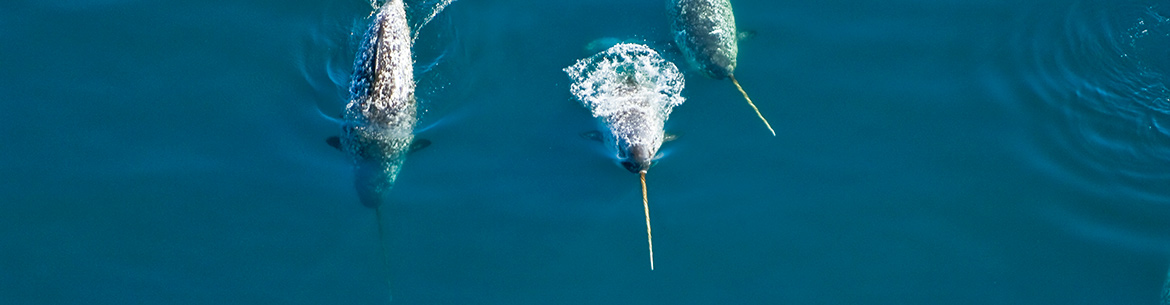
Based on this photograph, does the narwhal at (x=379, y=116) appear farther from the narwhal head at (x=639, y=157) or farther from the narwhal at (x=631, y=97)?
the narwhal head at (x=639, y=157)

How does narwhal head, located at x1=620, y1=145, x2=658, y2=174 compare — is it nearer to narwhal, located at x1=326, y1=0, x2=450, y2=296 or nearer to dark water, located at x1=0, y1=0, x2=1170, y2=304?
dark water, located at x1=0, y1=0, x2=1170, y2=304

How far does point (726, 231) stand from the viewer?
15.0 metres

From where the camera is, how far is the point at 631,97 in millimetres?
16016

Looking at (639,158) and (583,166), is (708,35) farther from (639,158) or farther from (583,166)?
(583,166)

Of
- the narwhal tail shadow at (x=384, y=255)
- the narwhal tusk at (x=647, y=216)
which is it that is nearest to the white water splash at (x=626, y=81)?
the narwhal tusk at (x=647, y=216)

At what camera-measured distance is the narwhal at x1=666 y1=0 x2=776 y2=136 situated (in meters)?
16.0

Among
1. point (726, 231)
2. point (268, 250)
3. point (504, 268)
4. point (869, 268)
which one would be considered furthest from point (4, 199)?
point (869, 268)

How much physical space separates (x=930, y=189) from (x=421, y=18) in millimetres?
8871

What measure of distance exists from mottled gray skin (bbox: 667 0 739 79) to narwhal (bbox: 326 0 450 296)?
14.7ft

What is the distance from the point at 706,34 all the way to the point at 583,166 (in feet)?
9.85

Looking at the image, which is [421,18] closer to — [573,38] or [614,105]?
[573,38]

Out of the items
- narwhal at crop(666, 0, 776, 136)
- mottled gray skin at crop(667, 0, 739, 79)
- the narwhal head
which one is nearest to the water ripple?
narwhal at crop(666, 0, 776, 136)

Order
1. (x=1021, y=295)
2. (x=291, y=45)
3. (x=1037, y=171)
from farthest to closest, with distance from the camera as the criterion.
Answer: (x=291, y=45)
(x=1037, y=171)
(x=1021, y=295)

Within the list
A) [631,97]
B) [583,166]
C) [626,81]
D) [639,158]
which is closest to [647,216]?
[639,158]
